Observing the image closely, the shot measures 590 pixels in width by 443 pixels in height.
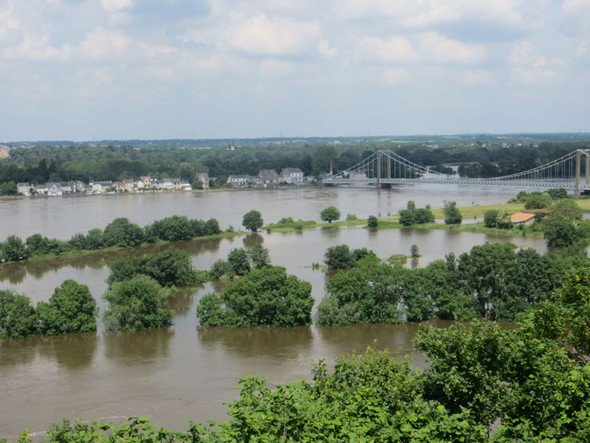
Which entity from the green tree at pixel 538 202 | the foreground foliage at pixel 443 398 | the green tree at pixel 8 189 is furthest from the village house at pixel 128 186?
the foreground foliage at pixel 443 398

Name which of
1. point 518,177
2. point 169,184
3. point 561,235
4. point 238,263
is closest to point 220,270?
point 238,263

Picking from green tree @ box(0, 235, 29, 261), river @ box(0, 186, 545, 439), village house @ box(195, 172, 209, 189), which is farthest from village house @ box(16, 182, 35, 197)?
river @ box(0, 186, 545, 439)

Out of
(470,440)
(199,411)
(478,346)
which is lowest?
(199,411)

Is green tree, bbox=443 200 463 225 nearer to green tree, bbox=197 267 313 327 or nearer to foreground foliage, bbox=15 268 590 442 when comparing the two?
green tree, bbox=197 267 313 327

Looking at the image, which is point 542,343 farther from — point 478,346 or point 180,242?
point 180,242

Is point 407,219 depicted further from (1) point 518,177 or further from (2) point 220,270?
(1) point 518,177

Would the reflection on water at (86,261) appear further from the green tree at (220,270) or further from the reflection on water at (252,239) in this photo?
the green tree at (220,270)

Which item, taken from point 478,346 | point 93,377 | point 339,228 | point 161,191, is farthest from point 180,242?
point 161,191
